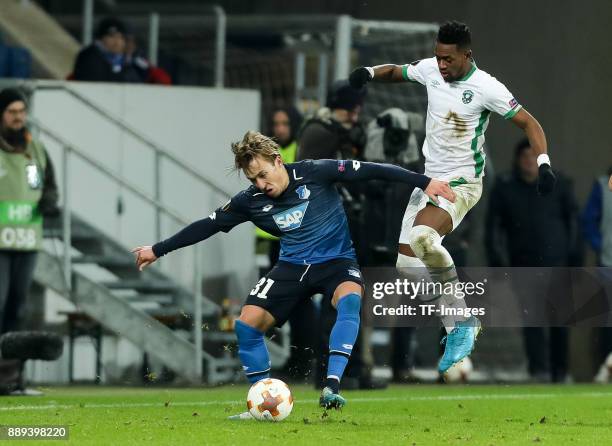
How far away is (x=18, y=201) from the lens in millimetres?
13930

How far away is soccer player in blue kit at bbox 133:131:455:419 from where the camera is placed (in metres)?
10.5

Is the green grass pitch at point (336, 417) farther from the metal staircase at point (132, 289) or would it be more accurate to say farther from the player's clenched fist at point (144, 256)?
the player's clenched fist at point (144, 256)

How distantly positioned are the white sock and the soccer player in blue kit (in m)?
0.53

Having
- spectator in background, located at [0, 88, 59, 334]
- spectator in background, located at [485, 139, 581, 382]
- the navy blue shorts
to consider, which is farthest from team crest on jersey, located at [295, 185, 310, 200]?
spectator in background, located at [485, 139, 581, 382]


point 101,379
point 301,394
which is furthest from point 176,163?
point 301,394

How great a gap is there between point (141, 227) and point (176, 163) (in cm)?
82

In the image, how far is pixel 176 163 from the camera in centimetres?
1587

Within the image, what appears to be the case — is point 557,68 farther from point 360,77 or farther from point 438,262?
point 438,262

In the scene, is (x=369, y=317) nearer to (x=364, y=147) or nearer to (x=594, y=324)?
(x=364, y=147)

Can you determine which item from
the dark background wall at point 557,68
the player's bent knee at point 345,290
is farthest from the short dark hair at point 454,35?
the dark background wall at point 557,68

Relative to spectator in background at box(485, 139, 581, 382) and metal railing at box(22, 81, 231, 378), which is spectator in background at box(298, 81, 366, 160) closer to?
metal railing at box(22, 81, 231, 378)

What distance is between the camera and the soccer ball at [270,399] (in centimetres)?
1012

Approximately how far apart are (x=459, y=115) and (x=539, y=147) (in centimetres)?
63

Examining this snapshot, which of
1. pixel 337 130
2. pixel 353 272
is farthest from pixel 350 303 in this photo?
pixel 337 130
